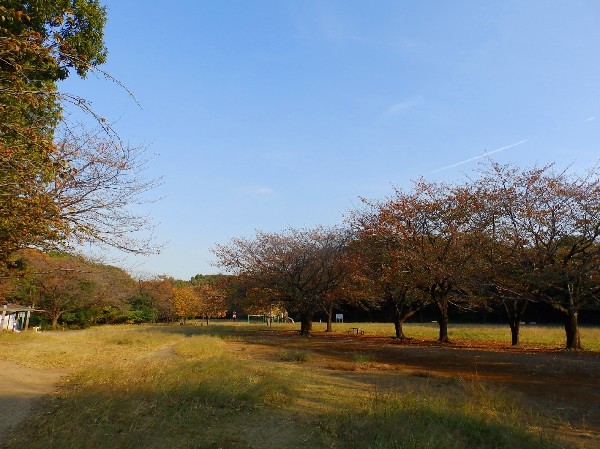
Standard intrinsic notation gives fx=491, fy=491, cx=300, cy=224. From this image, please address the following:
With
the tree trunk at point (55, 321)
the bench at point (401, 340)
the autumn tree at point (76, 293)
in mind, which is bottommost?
the tree trunk at point (55, 321)

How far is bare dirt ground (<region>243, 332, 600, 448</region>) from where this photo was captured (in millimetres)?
9359

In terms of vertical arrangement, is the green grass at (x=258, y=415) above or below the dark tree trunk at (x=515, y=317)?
below

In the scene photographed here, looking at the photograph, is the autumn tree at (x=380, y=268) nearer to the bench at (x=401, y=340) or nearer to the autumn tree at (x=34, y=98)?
the bench at (x=401, y=340)

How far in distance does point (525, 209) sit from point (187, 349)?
50.3 ft

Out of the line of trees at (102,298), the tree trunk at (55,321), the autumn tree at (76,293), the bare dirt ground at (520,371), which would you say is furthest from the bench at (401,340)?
the tree trunk at (55,321)

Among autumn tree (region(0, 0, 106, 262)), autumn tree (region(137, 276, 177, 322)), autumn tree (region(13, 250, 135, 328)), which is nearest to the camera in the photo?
autumn tree (region(0, 0, 106, 262))

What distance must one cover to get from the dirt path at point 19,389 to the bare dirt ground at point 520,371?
7558 mm

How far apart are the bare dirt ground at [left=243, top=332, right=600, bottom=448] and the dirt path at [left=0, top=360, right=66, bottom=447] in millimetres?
7558

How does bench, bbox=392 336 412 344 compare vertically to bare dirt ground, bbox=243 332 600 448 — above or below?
above

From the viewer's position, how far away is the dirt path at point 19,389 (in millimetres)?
7909

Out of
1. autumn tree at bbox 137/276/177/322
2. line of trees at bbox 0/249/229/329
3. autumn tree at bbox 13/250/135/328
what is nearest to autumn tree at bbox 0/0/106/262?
line of trees at bbox 0/249/229/329

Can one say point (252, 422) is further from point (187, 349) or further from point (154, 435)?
point (187, 349)

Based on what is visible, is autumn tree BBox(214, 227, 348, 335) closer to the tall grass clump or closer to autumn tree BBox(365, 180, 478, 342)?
autumn tree BBox(365, 180, 478, 342)

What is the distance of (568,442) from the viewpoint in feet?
23.1
